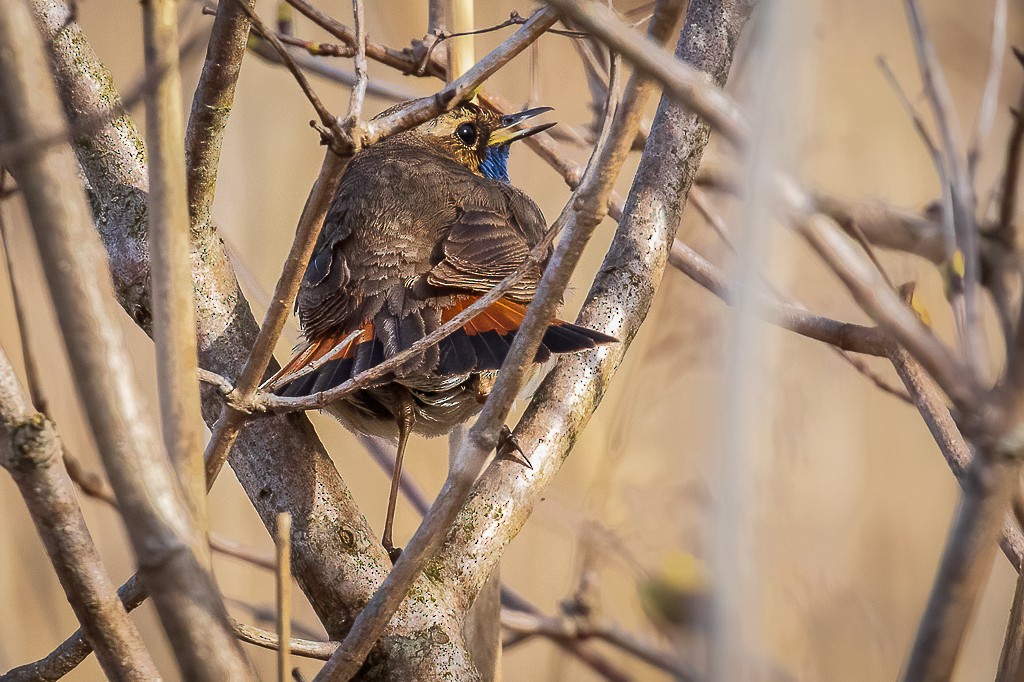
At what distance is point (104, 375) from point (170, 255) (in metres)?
0.20

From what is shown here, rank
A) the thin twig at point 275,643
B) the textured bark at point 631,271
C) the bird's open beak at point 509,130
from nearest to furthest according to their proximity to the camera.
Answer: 1. the thin twig at point 275,643
2. the textured bark at point 631,271
3. the bird's open beak at point 509,130

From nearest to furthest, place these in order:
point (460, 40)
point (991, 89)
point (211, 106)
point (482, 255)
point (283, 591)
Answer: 1. point (283, 591)
2. point (991, 89)
3. point (211, 106)
4. point (460, 40)
5. point (482, 255)

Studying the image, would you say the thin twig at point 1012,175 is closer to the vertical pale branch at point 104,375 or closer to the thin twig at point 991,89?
the thin twig at point 991,89

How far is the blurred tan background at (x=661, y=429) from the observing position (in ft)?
7.45

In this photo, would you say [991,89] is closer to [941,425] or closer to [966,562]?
[941,425]

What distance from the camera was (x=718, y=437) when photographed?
0.73 metres

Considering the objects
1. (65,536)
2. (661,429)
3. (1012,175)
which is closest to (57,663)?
(65,536)

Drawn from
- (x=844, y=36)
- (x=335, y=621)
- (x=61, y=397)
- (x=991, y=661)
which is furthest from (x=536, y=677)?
(x=844, y=36)

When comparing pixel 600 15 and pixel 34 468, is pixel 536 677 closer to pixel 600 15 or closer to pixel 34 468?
pixel 34 468

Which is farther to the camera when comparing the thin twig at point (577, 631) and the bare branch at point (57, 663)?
the thin twig at point (577, 631)

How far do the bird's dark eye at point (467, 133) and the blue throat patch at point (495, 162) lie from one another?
64 millimetres

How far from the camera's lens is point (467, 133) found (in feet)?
10.4

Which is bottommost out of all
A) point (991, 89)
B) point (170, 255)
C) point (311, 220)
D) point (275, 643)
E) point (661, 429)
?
point (275, 643)

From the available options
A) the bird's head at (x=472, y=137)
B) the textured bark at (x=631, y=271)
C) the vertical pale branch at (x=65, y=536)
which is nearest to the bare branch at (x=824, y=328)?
the textured bark at (x=631, y=271)
